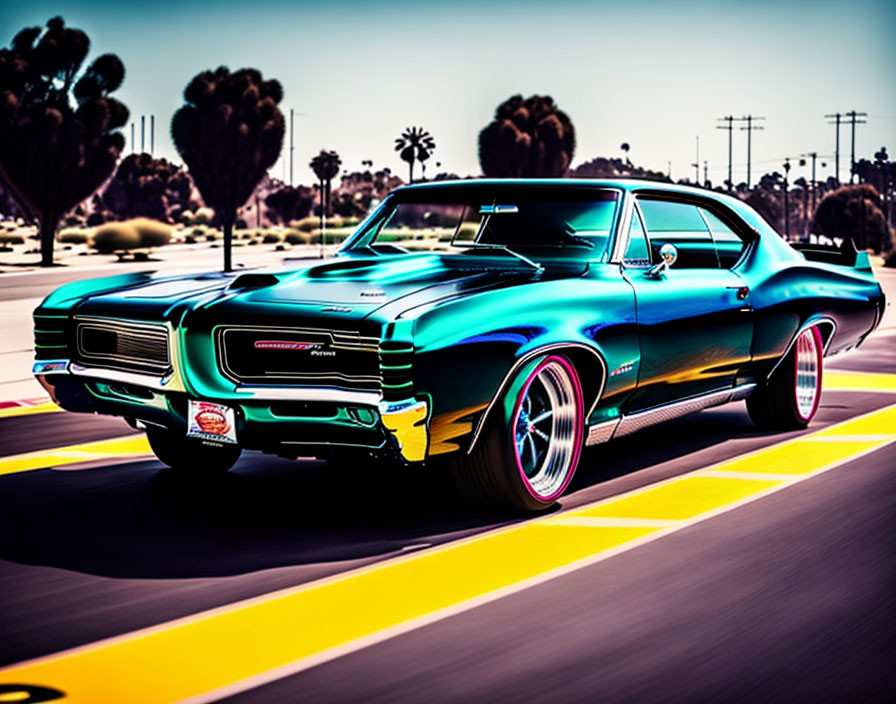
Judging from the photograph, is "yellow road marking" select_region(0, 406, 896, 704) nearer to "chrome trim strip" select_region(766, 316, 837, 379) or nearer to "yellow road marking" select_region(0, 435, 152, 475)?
"chrome trim strip" select_region(766, 316, 837, 379)

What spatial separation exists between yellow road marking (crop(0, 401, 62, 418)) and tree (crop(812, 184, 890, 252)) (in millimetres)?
110091

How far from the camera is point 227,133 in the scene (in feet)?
188

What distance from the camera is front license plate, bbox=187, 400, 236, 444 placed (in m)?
5.91

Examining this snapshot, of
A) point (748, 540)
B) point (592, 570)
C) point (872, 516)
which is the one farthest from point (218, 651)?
point (872, 516)

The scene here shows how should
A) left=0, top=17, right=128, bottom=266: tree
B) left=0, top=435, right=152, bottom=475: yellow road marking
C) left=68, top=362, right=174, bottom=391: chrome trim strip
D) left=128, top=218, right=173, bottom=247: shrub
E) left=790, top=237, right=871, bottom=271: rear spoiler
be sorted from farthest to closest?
1. left=128, top=218, right=173, bottom=247: shrub
2. left=0, top=17, right=128, bottom=266: tree
3. left=790, top=237, right=871, bottom=271: rear spoiler
4. left=0, top=435, right=152, bottom=475: yellow road marking
5. left=68, top=362, right=174, bottom=391: chrome trim strip

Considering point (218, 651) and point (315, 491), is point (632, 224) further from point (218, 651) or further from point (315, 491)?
point (218, 651)

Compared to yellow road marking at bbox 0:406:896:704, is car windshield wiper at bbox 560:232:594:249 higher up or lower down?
higher up

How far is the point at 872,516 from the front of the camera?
6.52m

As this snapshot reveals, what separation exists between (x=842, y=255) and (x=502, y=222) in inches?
137

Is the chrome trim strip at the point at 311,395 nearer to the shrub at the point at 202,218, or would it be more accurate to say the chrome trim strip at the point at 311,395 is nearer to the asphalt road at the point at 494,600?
the asphalt road at the point at 494,600

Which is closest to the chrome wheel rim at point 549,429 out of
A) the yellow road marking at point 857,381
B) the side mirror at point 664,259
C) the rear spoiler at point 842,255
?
the side mirror at point 664,259

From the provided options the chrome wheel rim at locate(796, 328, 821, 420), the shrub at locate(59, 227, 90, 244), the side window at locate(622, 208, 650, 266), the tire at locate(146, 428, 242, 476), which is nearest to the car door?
the side window at locate(622, 208, 650, 266)

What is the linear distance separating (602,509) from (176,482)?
229 centimetres

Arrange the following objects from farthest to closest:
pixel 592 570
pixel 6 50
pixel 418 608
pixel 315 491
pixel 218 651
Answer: pixel 6 50, pixel 315 491, pixel 592 570, pixel 418 608, pixel 218 651
